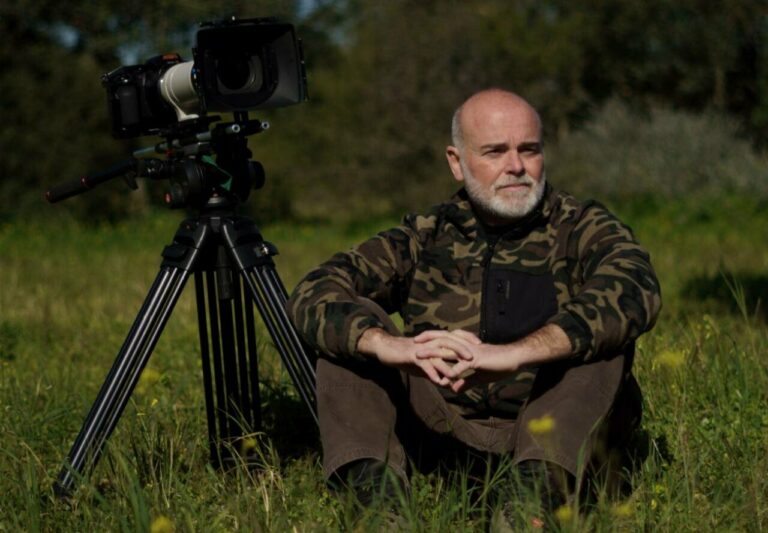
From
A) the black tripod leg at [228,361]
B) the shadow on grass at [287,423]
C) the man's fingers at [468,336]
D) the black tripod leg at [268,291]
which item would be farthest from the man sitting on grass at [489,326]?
the shadow on grass at [287,423]

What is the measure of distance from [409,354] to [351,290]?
404 mm

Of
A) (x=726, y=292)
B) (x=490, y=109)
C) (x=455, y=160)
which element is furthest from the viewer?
(x=726, y=292)

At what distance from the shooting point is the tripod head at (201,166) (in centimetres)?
363

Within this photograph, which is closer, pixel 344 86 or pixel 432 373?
pixel 432 373

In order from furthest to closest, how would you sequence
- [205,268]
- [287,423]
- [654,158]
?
[654,158]
[287,423]
[205,268]

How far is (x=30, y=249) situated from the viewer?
12.7 metres

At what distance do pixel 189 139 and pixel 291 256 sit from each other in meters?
8.81

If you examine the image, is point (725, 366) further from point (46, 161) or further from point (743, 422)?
point (46, 161)

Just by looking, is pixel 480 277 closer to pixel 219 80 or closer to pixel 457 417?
pixel 457 417

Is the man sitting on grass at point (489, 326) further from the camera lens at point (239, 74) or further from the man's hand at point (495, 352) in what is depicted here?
the camera lens at point (239, 74)

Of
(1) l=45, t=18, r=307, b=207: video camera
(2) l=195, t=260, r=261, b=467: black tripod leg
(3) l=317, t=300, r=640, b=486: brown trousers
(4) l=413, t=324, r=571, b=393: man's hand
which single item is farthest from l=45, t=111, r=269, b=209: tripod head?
(4) l=413, t=324, r=571, b=393: man's hand

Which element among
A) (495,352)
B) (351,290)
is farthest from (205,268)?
(495,352)

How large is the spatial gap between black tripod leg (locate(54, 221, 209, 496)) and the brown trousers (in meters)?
0.58

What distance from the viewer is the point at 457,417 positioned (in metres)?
3.60
